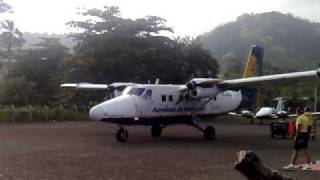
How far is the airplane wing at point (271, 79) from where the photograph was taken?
19094mm

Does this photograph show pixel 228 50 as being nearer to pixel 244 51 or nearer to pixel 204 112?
pixel 244 51

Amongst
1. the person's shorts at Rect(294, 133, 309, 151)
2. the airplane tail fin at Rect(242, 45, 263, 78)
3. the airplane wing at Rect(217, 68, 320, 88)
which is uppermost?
the airplane tail fin at Rect(242, 45, 263, 78)

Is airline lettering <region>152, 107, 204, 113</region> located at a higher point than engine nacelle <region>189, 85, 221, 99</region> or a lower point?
lower

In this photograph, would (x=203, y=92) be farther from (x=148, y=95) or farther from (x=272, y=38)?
(x=272, y=38)

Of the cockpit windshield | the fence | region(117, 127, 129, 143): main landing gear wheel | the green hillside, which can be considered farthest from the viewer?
the green hillside

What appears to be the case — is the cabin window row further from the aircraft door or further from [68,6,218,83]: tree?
[68,6,218,83]: tree

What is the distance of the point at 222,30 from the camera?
144m

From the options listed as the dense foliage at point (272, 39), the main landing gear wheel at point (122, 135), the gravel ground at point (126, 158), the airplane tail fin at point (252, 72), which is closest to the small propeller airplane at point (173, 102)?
the main landing gear wheel at point (122, 135)

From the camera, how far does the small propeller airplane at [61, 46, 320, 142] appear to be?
19719 mm

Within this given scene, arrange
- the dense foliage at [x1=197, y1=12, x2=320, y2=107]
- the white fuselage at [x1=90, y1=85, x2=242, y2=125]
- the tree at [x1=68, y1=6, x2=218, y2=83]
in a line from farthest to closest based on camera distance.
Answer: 1. the dense foliage at [x1=197, y1=12, x2=320, y2=107]
2. the tree at [x1=68, y1=6, x2=218, y2=83]
3. the white fuselage at [x1=90, y1=85, x2=242, y2=125]

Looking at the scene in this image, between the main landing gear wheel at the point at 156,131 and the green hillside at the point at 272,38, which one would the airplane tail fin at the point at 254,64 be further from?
the green hillside at the point at 272,38

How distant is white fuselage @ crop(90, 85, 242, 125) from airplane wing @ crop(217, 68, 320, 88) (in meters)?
1.47

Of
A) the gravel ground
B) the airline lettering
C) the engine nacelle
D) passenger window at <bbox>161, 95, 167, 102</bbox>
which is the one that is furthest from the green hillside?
the gravel ground

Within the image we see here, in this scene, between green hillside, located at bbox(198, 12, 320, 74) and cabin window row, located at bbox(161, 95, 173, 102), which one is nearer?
cabin window row, located at bbox(161, 95, 173, 102)
